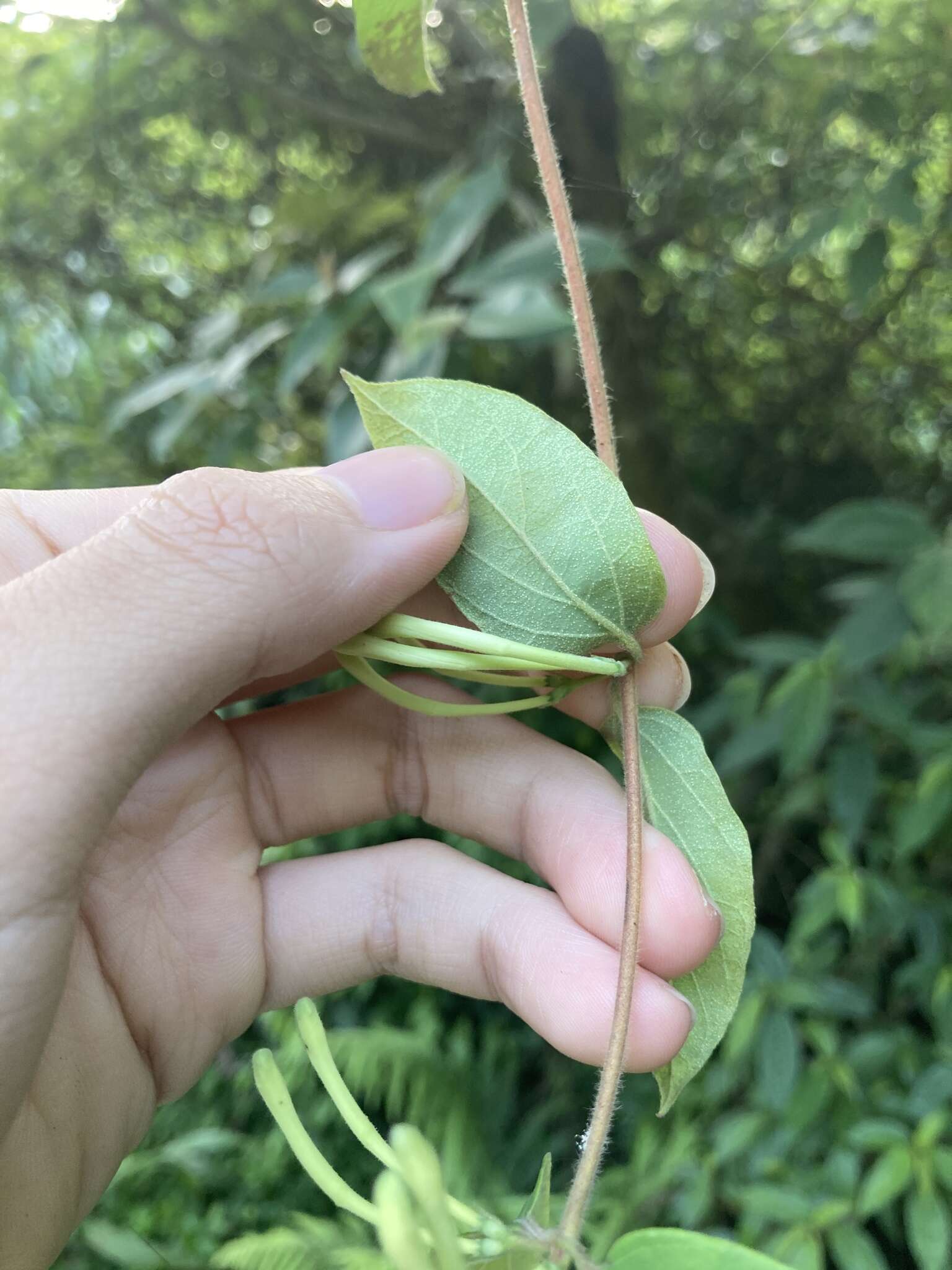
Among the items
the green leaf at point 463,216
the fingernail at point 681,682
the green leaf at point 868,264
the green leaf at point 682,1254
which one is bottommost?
the green leaf at point 682,1254

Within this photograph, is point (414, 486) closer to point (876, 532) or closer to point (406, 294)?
point (406, 294)

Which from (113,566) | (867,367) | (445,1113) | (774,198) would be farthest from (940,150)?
(445,1113)

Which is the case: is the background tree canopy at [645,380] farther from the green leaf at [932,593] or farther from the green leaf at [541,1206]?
the green leaf at [541,1206]

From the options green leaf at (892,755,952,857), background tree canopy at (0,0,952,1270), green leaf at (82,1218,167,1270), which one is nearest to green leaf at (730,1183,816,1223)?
background tree canopy at (0,0,952,1270)

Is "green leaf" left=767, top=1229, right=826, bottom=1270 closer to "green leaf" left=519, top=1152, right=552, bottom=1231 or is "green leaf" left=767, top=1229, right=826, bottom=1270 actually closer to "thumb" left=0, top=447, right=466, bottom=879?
"green leaf" left=519, top=1152, right=552, bottom=1231

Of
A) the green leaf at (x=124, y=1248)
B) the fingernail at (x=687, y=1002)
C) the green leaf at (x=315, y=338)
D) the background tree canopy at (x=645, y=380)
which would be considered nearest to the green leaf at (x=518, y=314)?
the background tree canopy at (x=645, y=380)

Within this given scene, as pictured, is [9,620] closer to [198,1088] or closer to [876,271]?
[876,271]

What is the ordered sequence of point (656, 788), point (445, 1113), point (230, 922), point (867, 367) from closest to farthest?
point (656, 788) → point (230, 922) → point (445, 1113) → point (867, 367)
